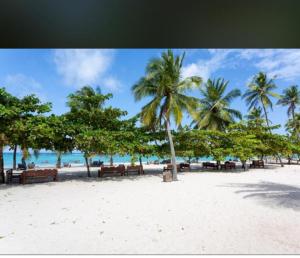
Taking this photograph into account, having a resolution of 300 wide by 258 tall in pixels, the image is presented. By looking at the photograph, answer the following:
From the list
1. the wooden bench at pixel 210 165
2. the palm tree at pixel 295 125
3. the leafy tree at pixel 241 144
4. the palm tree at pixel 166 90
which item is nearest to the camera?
the palm tree at pixel 166 90

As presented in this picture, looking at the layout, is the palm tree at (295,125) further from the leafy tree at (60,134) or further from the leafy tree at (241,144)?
the leafy tree at (60,134)

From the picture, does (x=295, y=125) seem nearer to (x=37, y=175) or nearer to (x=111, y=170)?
(x=111, y=170)

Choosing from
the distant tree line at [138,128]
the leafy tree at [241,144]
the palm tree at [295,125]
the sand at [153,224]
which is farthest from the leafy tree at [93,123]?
the palm tree at [295,125]

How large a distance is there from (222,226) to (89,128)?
237 inches

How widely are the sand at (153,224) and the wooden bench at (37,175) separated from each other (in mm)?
2406

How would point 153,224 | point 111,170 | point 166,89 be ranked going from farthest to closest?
point 111,170
point 166,89
point 153,224

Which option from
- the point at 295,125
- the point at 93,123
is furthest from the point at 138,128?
the point at 295,125

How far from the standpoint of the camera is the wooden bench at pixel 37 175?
7448 millimetres

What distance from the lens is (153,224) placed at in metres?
3.22

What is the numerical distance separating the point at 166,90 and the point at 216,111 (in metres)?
6.34

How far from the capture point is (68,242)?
2619mm

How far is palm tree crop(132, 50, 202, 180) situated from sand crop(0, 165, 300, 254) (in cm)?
392

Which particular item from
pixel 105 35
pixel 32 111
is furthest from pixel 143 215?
pixel 32 111

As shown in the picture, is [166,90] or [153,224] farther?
[166,90]
